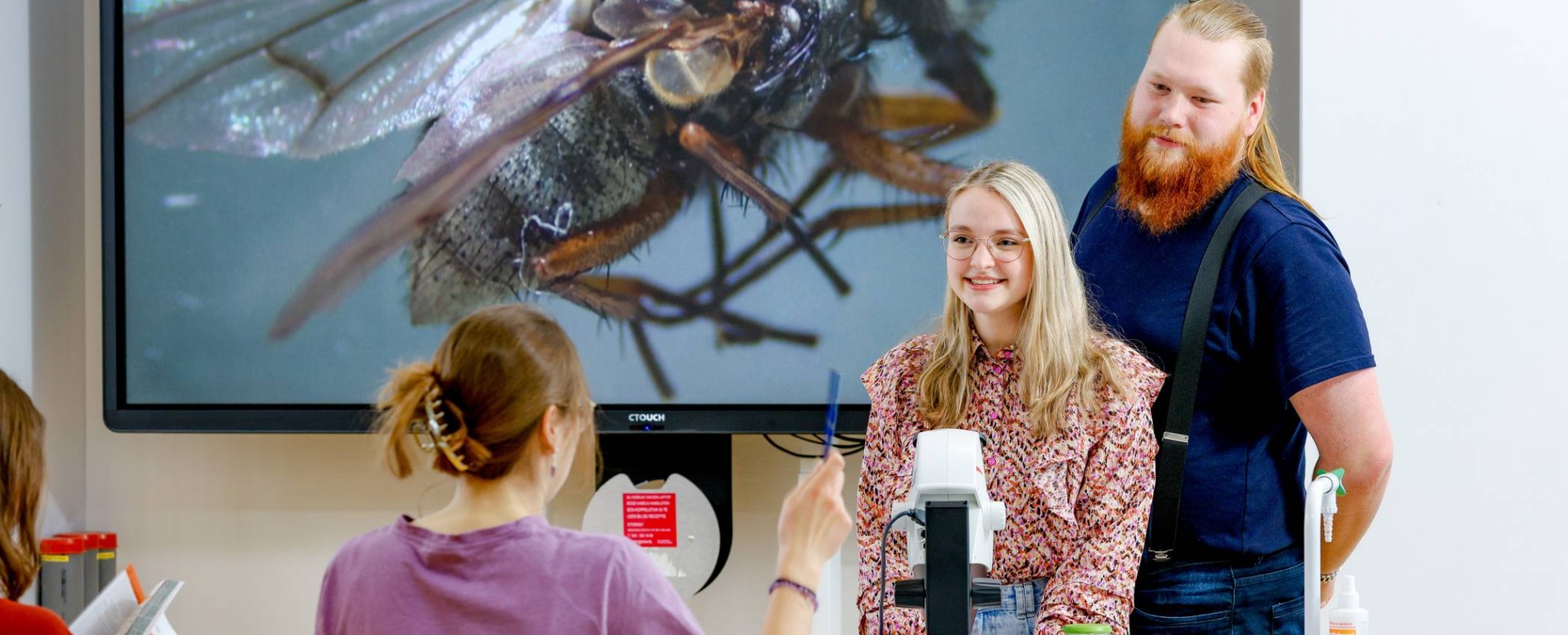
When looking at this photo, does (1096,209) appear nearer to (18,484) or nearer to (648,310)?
(648,310)

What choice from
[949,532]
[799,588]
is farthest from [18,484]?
[949,532]

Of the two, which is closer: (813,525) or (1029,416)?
(813,525)

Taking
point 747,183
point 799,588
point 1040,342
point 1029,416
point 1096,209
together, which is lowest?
point 799,588

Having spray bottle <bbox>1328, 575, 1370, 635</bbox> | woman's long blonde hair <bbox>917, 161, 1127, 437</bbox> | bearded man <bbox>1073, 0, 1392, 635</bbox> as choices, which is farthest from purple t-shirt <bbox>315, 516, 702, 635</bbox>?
bearded man <bbox>1073, 0, 1392, 635</bbox>

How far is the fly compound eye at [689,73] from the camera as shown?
284 cm

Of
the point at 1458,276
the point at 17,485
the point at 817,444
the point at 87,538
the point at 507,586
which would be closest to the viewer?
the point at 507,586

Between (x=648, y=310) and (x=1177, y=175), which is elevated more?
(x=1177, y=175)

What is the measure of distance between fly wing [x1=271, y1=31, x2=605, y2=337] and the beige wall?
40 centimetres

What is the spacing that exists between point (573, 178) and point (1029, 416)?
1.34 meters

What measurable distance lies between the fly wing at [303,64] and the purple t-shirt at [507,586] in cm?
171

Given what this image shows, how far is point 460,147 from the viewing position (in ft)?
9.63

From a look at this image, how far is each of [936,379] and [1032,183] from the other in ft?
1.01

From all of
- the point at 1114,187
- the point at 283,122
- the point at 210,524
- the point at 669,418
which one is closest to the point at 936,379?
the point at 1114,187

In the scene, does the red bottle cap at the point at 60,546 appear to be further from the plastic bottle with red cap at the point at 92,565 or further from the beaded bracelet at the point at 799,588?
the beaded bracelet at the point at 799,588
